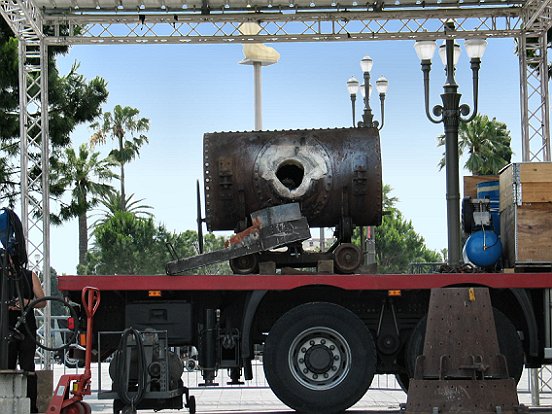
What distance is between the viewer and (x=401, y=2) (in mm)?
19297

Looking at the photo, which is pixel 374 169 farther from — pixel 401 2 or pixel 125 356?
pixel 401 2

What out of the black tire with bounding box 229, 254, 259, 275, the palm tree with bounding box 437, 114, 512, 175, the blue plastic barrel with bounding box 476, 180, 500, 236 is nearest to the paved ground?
the blue plastic barrel with bounding box 476, 180, 500, 236

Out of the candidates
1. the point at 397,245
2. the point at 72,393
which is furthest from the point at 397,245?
the point at 72,393

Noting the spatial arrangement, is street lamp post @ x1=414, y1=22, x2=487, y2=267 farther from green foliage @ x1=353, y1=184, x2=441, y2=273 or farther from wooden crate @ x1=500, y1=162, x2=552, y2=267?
green foliage @ x1=353, y1=184, x2=441, y2=273

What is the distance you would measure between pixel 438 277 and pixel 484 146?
44518 mm

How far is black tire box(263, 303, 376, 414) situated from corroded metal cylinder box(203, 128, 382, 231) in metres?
1.64

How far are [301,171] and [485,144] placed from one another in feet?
143

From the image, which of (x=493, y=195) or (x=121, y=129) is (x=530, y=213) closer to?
(x=493, y=195)

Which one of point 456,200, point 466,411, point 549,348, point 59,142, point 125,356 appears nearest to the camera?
point 466,411

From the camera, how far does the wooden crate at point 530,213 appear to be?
47.4ft

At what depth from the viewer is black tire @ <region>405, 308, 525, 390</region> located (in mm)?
13891

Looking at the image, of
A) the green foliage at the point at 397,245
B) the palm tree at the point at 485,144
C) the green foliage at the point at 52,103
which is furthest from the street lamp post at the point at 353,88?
the green foliage at the point at 397,245

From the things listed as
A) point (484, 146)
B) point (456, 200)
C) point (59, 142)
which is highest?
point (484, 146)

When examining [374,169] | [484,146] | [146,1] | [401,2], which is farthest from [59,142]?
[484,146]
